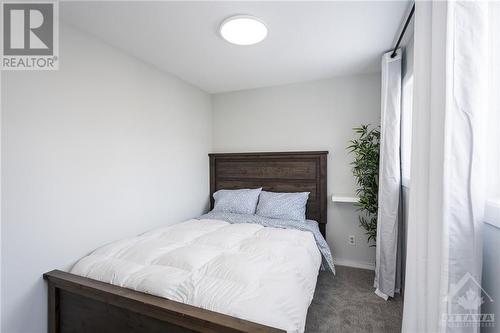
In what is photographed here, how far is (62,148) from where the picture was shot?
1790 millimetres

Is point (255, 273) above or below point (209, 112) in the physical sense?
below

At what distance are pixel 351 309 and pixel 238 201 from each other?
5.41ft

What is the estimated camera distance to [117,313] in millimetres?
1402

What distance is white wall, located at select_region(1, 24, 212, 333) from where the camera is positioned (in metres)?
1.54

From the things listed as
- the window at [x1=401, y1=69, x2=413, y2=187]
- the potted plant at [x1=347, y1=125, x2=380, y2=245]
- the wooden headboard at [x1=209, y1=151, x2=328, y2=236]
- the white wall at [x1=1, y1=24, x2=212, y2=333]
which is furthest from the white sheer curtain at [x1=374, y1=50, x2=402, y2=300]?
the white wall at [x1=1, y1=24, x2=212, y2=333]

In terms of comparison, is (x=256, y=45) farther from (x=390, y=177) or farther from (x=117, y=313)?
(x=117, y=313)

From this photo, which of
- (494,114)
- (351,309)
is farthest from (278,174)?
(494,114)

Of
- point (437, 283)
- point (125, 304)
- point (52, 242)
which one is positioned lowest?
point (125, 304)

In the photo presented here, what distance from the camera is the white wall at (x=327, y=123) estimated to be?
295 cm

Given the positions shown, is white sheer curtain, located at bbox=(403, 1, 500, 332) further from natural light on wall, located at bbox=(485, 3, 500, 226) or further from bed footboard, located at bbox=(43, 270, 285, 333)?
bed footboard, located at bbox=(43, 270, 285, 333)

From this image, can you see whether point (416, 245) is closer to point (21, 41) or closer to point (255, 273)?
point (255, 273)

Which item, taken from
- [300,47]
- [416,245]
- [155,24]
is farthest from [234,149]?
[416,245]

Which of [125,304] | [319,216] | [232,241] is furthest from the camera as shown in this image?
[319,216]

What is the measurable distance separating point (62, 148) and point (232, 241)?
149 centimetres
